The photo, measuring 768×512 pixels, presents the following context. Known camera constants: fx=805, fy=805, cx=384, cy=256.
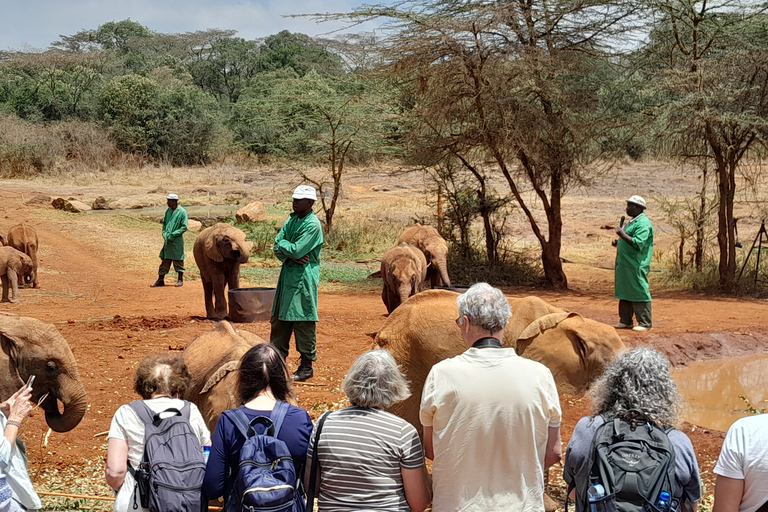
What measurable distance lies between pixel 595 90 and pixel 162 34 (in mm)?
70797

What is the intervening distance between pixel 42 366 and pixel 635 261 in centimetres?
822

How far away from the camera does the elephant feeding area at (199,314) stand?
6.95 m

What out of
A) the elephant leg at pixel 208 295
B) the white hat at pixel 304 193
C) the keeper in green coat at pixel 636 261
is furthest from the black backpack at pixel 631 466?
the elephant leg at pixel 208 295

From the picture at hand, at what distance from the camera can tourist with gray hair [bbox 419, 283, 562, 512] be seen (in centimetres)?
329

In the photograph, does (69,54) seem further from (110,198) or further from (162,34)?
(110,198)

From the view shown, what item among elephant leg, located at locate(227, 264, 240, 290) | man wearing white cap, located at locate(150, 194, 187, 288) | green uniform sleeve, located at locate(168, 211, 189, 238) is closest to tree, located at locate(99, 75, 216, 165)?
man wearing white cap, located at locate(150, 194, 187, 288)

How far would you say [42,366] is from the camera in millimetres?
5078

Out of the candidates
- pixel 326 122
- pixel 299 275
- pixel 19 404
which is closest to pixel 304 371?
pixel 299 275

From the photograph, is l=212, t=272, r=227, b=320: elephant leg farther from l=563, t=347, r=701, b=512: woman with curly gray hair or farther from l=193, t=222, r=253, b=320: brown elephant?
l=563, t=347, r=701, b=512: woman with curly gray hair

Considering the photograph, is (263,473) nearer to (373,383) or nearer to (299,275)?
(373,383)

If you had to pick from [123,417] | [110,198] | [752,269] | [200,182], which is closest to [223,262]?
[123,417]

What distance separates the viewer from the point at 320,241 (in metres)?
8.15

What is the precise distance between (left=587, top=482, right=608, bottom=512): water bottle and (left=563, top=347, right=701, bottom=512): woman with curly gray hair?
0.08 meters

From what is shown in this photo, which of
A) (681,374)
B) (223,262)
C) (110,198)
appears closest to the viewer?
(681,374)
